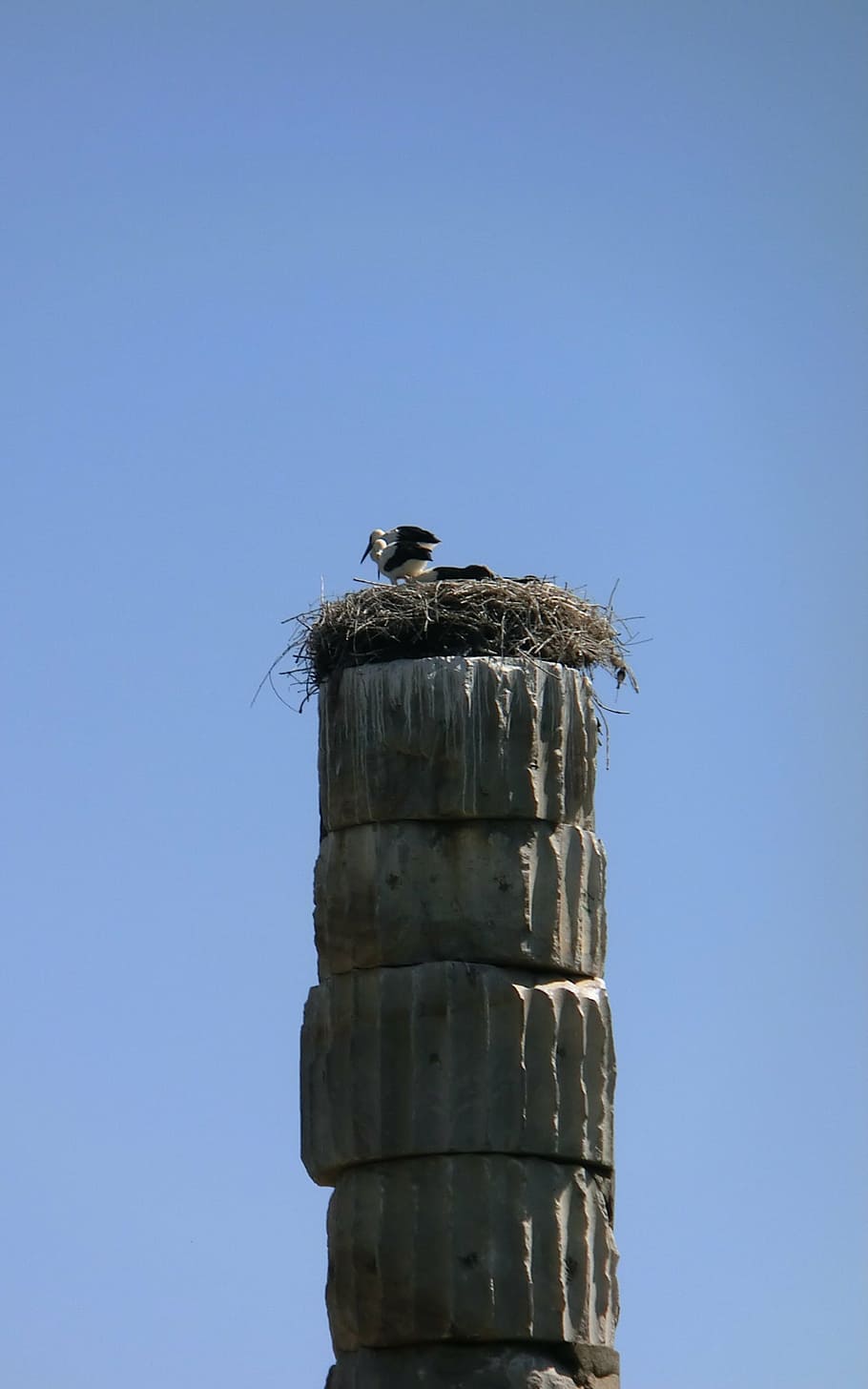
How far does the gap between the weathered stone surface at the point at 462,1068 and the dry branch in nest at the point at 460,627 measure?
195cm

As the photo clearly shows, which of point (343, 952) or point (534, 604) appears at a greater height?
point (534, 604)

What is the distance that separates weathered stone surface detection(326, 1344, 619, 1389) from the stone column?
11 mm

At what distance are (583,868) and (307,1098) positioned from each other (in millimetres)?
1994

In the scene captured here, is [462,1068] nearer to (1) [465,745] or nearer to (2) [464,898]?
(2) [464,898]

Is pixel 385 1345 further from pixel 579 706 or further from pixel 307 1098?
pixel 579 706

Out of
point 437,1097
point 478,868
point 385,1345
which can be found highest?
point 478,868

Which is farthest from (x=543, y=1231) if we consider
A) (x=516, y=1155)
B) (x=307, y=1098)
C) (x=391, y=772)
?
(x=391, y=772)

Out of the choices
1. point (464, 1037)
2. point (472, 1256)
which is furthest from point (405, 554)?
point (472, 1256)

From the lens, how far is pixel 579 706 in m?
17.2

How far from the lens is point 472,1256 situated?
16.0m

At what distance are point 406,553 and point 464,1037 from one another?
3.92 m

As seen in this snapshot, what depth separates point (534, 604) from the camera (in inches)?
691

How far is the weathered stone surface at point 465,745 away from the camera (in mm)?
16766

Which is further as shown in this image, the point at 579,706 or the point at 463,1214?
the point at 579,706
